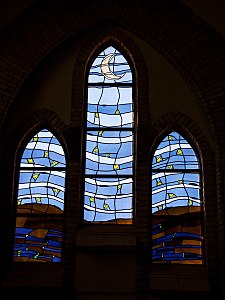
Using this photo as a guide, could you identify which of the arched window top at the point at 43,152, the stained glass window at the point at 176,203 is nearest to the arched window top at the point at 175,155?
the stained glass window at the point at 176,203

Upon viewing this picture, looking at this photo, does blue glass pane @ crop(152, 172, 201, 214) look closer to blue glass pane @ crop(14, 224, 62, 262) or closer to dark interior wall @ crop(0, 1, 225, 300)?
dark interior wall @ crop(0, 1, 225, 300)

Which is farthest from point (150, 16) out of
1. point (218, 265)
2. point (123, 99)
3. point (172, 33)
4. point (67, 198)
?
point (218, 265)

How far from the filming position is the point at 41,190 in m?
7.84

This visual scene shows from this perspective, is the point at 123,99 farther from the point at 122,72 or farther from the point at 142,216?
the point at 142,216

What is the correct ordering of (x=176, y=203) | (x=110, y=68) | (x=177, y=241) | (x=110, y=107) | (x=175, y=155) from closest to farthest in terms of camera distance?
(x=177, y=241), (x=176, y=203), (x=175, y=155), (x=110, y=107), (x=110, y=68)

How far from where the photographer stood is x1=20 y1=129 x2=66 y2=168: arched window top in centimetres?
796

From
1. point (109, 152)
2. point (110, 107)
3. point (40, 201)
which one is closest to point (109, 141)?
point (109, 152)

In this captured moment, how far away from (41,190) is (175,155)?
1703 millimetres

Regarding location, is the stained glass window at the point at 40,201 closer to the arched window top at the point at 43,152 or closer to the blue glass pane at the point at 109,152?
the arched window top at the point at 43,152

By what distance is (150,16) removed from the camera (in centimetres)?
825

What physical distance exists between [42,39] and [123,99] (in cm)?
129

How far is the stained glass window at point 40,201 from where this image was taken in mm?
7602

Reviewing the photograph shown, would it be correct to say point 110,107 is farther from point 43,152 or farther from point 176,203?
point 176,203

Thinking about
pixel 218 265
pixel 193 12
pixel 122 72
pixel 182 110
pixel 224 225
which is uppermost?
pixel 193 12
